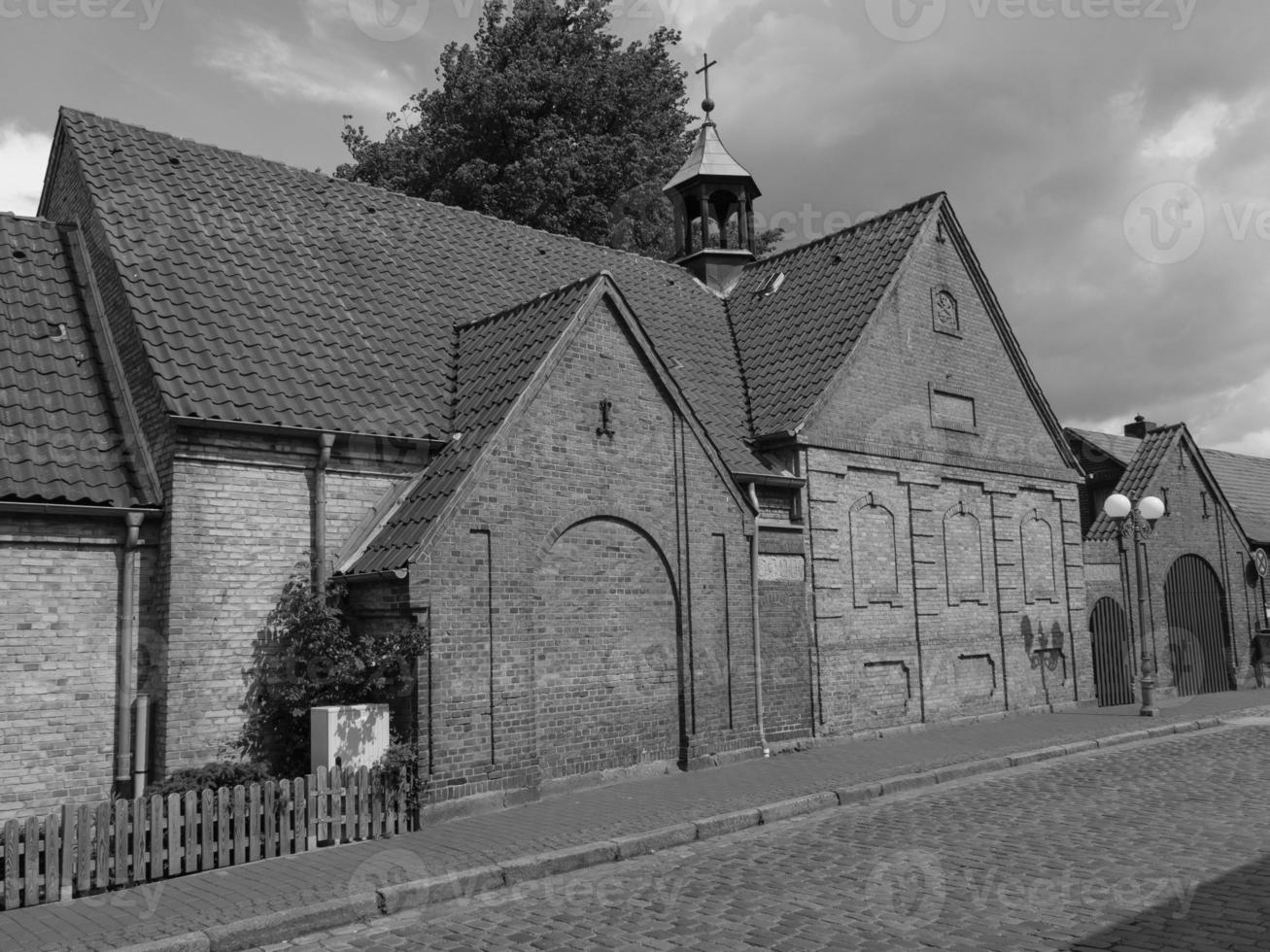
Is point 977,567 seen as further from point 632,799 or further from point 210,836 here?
point 210,836

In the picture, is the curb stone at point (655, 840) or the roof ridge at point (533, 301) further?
the roof ridge at point (533, 301)

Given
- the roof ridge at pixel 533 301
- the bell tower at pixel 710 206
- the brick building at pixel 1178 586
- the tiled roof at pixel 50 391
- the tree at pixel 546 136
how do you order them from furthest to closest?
the tree at pixel 546 136
the bell tower at pixel 710 206
the brick building at pixel 1178 586
the roof ridge at pixel 533 301
the tiled roof at pixel 50 391

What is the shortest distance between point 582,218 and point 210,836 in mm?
23048

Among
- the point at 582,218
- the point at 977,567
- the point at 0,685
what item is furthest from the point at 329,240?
the point at 582,218

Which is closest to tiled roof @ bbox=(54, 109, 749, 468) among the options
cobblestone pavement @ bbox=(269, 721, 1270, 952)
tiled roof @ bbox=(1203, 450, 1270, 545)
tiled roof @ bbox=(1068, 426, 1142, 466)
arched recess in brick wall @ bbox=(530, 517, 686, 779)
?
arched recess in brick wall @ bbox=(530, 517, 686, 779)

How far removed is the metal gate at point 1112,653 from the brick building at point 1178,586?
0.02m

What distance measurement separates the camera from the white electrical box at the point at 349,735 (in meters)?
10.5

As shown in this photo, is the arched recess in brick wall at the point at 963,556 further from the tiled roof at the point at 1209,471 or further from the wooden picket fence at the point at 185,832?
the wooden picket fence at the point at 185,832

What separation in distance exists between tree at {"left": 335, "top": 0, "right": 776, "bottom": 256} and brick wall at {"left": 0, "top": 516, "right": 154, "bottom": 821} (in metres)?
19.8

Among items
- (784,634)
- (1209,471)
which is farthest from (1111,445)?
(784,634)

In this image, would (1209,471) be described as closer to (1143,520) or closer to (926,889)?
(1143,520)

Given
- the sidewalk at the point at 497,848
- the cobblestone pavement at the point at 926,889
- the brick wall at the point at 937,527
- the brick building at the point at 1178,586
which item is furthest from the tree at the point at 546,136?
the cobblestone pavement at the point at 926,889

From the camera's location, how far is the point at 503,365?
13539 millimetres

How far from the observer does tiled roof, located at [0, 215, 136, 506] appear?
10.7 meters
